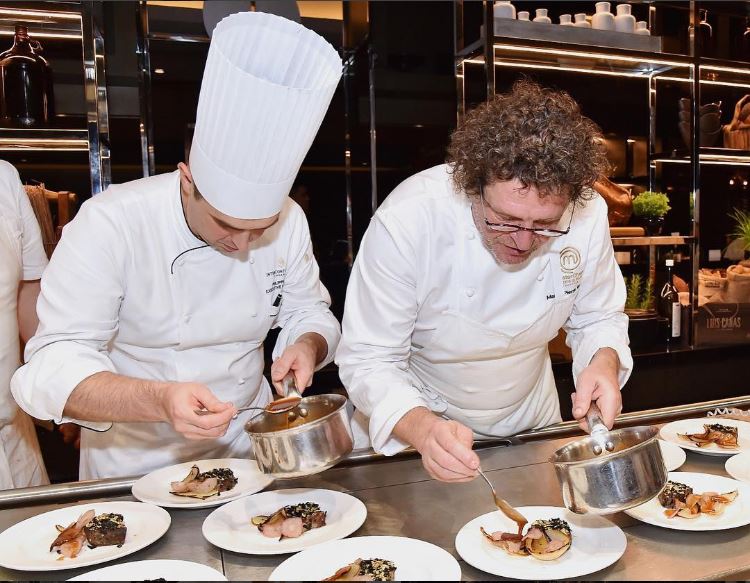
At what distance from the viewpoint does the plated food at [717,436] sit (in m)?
1.69

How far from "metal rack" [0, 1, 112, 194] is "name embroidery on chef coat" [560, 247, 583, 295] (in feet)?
5.95

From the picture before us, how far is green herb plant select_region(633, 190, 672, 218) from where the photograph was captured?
408cm

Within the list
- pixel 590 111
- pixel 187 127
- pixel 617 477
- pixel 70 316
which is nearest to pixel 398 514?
pixel 617 477

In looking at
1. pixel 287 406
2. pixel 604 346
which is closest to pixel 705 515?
pixel 604 346

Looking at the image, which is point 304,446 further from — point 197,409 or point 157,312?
point 157,312

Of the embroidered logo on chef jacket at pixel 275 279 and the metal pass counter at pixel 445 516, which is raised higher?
the embroidered logo on chef jacket at pixel 275 279

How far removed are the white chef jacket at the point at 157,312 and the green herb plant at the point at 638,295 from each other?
8.18ft

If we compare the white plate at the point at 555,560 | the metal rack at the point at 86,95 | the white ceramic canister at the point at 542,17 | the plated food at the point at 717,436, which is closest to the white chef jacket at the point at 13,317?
the metal rack at the point at 86,95

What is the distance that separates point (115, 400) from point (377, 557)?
0.69 m

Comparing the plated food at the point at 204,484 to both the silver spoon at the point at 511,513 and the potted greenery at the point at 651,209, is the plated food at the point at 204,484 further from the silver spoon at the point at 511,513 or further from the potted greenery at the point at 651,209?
the potted greenery at the point at 651,209

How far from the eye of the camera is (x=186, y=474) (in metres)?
1.64

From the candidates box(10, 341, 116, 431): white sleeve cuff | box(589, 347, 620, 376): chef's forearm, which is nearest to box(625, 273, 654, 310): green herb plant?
box(589, 347, 620, 376): chef's forearm

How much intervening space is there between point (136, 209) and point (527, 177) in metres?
1.03

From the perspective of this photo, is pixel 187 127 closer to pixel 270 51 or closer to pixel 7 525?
pixel 270 51
